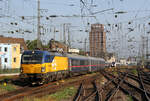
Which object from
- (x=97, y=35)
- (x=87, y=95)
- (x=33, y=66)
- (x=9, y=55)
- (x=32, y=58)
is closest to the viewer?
(x=87, y=95)

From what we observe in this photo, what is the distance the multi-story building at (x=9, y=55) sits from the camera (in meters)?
57.0

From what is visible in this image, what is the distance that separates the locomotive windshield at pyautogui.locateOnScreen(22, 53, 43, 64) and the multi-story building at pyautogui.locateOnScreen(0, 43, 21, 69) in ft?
133

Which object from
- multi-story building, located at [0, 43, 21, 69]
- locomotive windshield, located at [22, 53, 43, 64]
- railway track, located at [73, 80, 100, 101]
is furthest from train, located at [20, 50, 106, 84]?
multi-story building, located at [0, 43, 21, 69]

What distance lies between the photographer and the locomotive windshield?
17.8m

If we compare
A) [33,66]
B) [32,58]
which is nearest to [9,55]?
[32,58]

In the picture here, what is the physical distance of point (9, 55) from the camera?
58.0 meters

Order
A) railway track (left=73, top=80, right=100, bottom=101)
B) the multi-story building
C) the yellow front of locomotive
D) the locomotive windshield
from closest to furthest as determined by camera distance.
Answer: railway track (left=73, top=80, right=100, bottom=101) < the yellow front of locomotive < the locomotive windshield < the multi-story building

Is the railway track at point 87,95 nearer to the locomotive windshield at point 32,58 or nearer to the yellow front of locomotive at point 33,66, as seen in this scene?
the yellow front of locomotive at point 33,66

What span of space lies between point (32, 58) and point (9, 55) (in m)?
42.1

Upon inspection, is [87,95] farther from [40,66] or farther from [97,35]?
[97,35]

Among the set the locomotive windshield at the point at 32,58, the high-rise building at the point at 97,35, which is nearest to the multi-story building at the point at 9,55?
the high-rise building at the point at 97,35

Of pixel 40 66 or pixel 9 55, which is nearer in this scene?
pixel 40 66

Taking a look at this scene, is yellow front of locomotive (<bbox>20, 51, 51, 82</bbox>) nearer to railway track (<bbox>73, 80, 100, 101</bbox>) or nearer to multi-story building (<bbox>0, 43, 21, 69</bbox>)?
railway track (<bbox>73, 80, 100, 101</bbox>)

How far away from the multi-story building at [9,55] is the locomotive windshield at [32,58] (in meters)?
40.5
